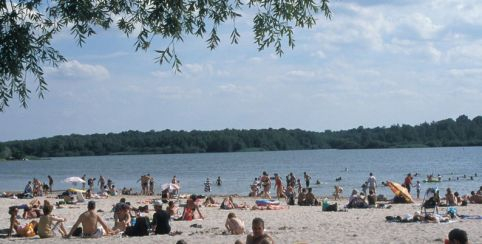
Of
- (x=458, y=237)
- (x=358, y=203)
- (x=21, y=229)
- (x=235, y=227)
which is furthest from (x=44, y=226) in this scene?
(x=358, y=203)

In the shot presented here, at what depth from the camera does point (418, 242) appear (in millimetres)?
12383

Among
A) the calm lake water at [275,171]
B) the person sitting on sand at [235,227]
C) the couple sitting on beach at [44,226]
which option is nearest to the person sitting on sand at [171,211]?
the person sitting on sand at [235,227]

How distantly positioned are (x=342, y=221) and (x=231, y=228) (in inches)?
172

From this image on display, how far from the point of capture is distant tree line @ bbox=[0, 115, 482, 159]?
164 meters

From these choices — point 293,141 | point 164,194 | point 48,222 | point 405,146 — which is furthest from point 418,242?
point 293,141

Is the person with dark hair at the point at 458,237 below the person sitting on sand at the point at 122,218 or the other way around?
the other way around

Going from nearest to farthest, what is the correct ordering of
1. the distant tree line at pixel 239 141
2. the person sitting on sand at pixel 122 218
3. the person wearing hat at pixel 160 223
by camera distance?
1. the person wearing hat at pixel 160 223
2. the person sitting on sand at pixel 122 218
3. the distant tree line at pixel 239 141

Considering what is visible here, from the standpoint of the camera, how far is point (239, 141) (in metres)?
169

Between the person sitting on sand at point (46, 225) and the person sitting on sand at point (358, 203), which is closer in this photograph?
the person sitting on sand at point (46, 225)

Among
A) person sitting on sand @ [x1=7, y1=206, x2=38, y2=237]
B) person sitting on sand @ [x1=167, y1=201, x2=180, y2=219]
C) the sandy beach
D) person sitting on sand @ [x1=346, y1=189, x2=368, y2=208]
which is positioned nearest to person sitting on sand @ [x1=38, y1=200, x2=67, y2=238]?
the sandy beach

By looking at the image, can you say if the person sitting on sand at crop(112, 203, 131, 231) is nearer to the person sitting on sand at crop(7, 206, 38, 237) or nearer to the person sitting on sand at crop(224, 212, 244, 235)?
the person sitting on sand at crop(7, 206, 38, 237)

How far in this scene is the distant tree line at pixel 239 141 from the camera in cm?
16400

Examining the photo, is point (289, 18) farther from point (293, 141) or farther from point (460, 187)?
point (293, 141)

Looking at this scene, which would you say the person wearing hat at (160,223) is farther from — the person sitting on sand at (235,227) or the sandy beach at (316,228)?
Answer: the person sitting on sand at (235,227)
